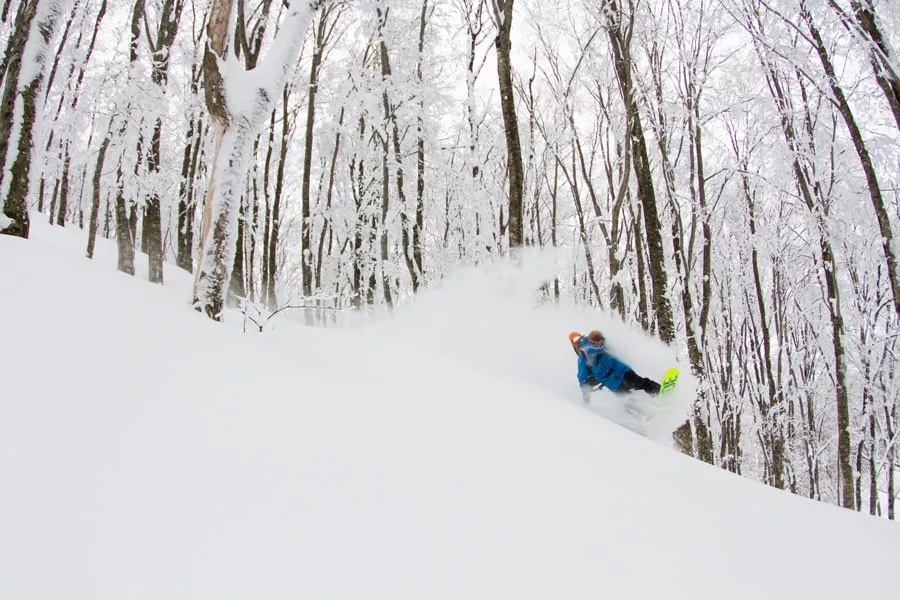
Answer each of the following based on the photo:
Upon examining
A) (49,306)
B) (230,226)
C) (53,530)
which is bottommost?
(53,530)

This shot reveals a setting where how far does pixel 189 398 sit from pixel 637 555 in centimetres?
201

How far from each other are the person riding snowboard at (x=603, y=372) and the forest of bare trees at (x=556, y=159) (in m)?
1.18

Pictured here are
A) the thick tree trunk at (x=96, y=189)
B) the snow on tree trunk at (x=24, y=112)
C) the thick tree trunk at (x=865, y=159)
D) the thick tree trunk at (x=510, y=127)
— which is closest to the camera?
the snow on tree trunk at (x=24, y=112)

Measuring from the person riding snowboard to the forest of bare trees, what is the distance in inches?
46.6

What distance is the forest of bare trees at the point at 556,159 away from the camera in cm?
514

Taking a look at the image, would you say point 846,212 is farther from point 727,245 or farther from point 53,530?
point 53,530

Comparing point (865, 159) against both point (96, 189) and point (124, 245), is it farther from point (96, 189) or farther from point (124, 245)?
point (96, 189)

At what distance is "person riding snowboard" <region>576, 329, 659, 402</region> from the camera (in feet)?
19.0

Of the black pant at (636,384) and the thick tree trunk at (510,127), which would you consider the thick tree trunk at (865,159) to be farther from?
the thick tree trunk at (510,127)

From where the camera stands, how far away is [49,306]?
2840mm

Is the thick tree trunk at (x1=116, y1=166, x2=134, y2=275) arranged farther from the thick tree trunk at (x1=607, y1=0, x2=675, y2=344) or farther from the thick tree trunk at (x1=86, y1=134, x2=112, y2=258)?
the thick tree trunk at (x1=607, y1=0, x2=675, y2=344)

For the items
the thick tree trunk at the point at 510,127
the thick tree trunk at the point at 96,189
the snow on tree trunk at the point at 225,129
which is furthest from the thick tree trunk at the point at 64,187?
the thick tree trunk at the point at 510,127

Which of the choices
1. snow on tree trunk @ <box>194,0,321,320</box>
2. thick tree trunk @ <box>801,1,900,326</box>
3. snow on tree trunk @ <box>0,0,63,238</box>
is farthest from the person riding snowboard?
snow on tree trunk @ <box>0,0,63,238</box>

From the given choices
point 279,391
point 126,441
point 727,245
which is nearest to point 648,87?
point 727,245
